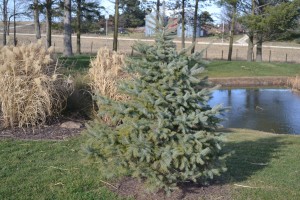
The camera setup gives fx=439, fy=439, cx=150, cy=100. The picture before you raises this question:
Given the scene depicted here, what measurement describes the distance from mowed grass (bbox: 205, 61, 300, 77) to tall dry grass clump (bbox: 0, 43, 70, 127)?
2023 centimetres

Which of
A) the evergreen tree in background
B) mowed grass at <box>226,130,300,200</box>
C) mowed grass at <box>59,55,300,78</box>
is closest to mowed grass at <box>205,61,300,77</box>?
mowed grass at <box>59,55,300,78</box>

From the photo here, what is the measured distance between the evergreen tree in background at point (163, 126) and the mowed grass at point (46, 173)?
41cm

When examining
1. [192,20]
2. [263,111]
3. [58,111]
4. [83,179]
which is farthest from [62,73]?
[192,20]

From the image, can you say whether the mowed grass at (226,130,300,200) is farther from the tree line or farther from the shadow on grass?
the tree line

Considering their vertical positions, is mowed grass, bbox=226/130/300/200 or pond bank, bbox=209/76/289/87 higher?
mowed grass, bbox=226/130/300/200

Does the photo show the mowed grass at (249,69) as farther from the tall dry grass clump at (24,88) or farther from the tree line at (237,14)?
the tall dry grass clump at (24,88)

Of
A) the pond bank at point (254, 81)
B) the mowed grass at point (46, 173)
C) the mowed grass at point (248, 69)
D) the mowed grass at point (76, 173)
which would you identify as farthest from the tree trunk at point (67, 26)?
the mowed grass at point (46, 173)

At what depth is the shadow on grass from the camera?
5764 millimetres

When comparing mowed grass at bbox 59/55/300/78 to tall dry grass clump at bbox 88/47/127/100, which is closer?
tall dry grass clump at bbox 88/47/127/100

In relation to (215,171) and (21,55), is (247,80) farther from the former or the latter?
(215,171)

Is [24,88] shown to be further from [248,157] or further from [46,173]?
[248,157]

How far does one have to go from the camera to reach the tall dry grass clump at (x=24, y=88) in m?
7.78

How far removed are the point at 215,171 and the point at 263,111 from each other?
12507 millimetres

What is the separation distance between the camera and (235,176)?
5.68m
